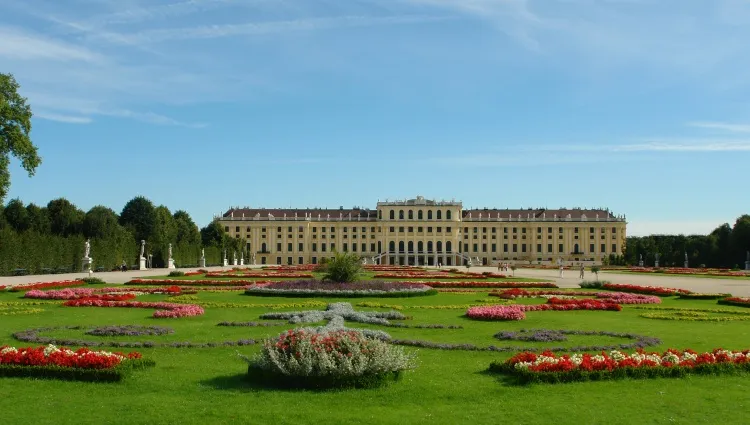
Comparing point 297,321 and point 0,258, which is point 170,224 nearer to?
point 0,258

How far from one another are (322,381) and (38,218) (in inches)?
2441

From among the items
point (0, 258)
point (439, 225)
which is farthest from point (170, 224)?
point (439, 225)

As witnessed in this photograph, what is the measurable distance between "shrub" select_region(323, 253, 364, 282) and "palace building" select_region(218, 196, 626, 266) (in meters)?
79.6

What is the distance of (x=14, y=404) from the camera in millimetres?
7176

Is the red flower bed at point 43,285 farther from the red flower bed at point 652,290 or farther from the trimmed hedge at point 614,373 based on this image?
the red flower bed at point 652,290

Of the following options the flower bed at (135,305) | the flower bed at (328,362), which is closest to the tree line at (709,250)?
the flower bed at (135,305)

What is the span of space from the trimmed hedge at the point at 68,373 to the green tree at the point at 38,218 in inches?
2267

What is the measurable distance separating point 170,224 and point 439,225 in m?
45.8

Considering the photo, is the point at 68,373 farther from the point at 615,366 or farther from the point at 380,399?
the point at 615,366

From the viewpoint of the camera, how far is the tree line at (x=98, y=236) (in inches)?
1470

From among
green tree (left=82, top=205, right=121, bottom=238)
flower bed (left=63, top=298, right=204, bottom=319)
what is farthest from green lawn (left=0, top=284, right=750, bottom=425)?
green tree (left=82, top=205, right=121, bottom=238)

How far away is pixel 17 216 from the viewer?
61844 mm

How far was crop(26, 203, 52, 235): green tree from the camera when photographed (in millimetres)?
61375

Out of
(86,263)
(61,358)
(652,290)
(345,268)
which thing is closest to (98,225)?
(86,263)
